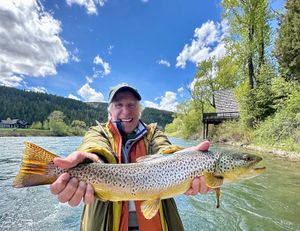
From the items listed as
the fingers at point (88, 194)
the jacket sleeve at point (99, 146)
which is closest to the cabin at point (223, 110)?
the jacket sleeve at point (99, 146)

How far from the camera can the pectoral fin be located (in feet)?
8.93

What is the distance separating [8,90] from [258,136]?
185444 millimetres

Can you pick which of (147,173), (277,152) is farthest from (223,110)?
(147,173)

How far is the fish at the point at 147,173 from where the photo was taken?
2279 millimetres

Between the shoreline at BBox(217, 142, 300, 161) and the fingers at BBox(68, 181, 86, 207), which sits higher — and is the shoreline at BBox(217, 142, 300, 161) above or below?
below

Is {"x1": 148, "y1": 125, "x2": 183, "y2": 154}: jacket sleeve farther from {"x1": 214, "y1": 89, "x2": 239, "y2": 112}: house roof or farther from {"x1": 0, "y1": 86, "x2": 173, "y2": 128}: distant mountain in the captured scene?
{"x1": 0, "y1": 86, "x2": 173, "y2": 128}: distant mountain

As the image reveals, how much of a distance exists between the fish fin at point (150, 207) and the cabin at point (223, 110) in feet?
109

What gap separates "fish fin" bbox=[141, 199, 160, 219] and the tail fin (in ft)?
2.84

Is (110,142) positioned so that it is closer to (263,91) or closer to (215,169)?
(215,169)

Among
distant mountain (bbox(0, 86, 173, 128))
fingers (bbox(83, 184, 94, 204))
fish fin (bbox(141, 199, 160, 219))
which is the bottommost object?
fish fin (bbox(141, 199, 160, 219))

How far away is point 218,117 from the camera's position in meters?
36.1

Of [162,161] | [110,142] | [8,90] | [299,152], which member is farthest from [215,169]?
[8,90]

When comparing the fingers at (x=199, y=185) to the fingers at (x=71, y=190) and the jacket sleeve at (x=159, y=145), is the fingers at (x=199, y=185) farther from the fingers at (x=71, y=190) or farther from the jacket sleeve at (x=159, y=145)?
the fingers at (x=71, y=190)

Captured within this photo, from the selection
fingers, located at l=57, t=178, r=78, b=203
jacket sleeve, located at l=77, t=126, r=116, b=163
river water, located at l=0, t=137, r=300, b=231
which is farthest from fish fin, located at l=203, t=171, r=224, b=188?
river water, located at l=0, t=137, r=300, b=231
